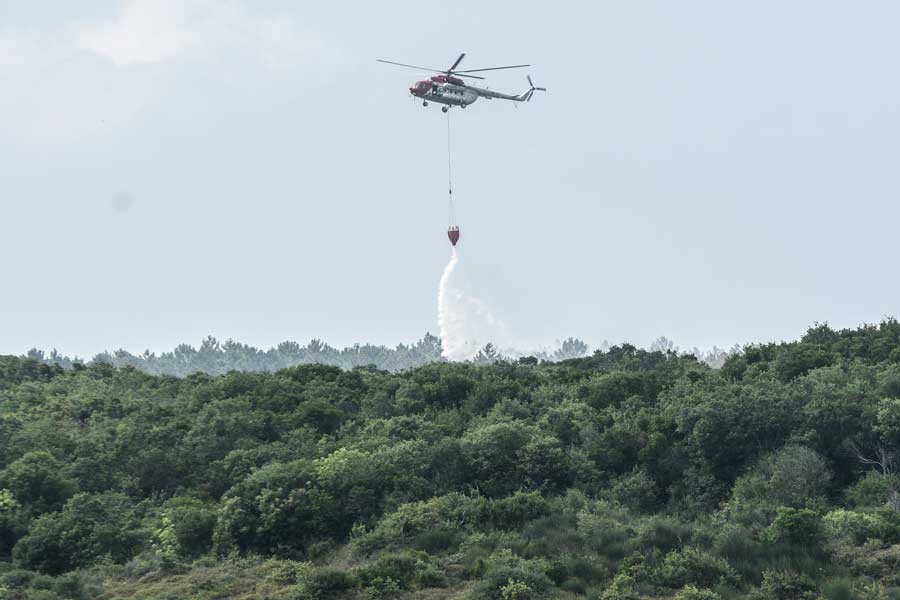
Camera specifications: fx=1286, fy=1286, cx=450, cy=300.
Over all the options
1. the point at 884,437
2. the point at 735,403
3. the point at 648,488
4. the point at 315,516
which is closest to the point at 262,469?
the point at 315,516

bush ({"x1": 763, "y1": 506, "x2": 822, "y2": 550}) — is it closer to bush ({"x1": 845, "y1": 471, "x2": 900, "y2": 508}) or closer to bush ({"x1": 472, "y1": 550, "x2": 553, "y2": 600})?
bush ({"x1": 845, "y1": 471, "x2": 900, "y2": 508})

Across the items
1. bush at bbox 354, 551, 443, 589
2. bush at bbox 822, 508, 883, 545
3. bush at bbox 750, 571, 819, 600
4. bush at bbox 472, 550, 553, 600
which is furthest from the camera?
bush at bbox 354, 551, 443, 589

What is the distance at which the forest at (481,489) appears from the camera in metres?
47.5

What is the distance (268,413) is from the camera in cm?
6969

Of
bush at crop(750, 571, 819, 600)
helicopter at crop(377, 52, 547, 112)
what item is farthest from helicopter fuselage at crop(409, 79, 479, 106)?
bush at crop(750, 571, 819, 600)

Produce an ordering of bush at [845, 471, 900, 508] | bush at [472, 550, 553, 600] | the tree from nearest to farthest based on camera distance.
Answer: bush at [472, 550, 553, 600] → bush at [845, 471, 900, 508] → the tree

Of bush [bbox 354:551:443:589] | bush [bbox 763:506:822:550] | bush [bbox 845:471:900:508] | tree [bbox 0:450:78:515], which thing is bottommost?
bush [bbox 354:551:443:589]

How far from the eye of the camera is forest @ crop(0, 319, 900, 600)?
4747 cm

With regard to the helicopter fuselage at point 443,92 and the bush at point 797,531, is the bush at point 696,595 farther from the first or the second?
the helicopter fuselage at point 443,92

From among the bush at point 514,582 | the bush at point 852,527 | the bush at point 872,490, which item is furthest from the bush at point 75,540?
the bush at point 872,490

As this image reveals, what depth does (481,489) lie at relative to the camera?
189ft

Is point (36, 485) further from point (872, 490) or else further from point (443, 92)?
point (443, 92)

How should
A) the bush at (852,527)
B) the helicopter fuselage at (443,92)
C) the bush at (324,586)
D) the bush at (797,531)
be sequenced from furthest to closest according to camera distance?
the helicopter fuselage at (443,92) → the bush at (797,531) → the bush at (852,527) → the bush at (324,586)

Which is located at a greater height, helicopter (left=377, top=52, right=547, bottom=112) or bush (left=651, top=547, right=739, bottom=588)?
helicopter (left=377, top=52, right=547, bottom=112)
